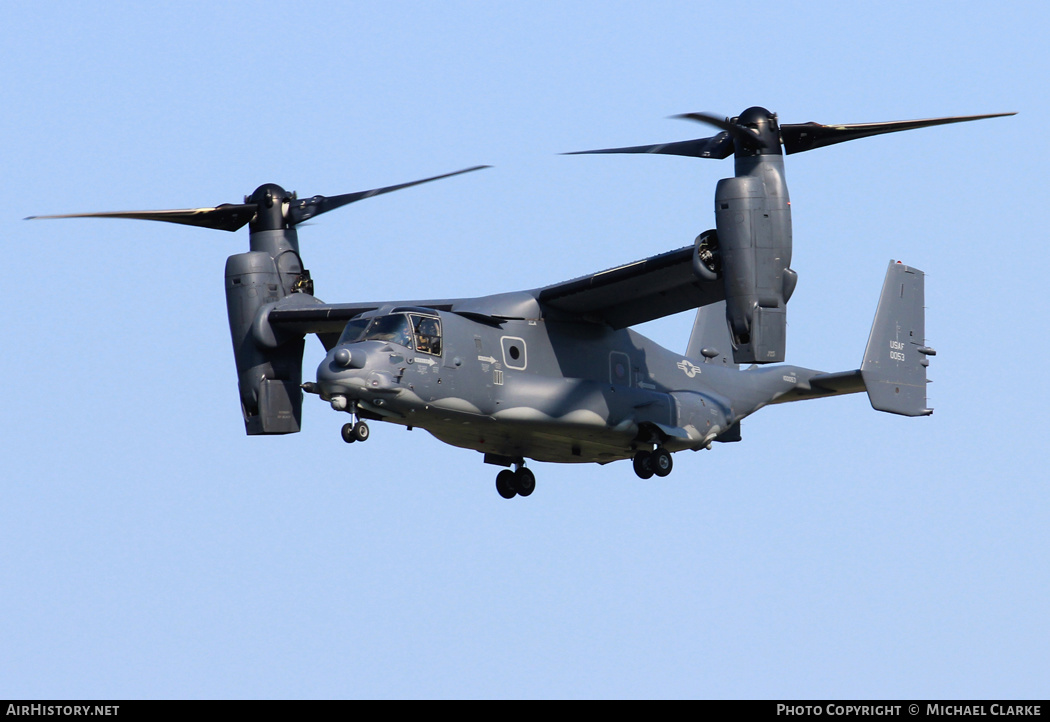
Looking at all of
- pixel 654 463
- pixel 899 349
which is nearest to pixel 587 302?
pixel 654 463

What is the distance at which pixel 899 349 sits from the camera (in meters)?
23.9

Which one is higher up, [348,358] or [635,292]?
[635,292]

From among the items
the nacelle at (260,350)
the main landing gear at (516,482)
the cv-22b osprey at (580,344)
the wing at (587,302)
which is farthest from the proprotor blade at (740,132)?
the nacelle at (260,350)

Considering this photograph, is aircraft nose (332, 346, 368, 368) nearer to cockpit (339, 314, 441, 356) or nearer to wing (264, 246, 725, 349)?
cockpit (339, 314, 441, 356)

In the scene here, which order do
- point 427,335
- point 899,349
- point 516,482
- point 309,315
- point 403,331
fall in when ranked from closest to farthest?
point 403,331
point 427,335
point 309,315
point 516,482
point 899,349

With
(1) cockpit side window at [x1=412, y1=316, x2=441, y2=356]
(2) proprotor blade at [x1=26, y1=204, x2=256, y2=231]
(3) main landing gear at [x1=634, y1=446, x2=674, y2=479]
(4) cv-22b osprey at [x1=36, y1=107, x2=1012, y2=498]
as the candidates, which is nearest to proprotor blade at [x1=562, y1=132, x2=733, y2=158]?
(4) cv-22b osprey at [x1=36, y1=107, x2=1012, y2=498]

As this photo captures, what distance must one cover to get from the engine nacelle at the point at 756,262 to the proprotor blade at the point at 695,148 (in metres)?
0.96

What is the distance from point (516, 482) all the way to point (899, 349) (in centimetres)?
648

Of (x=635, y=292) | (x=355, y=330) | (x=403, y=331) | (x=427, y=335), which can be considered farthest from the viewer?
(x=635, y=292)

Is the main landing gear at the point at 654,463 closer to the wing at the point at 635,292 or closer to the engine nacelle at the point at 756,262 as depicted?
the wing at the point at 635,292

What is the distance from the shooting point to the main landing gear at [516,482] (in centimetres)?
2361

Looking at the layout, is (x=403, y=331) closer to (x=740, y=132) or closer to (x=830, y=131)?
(x=740, y=132)

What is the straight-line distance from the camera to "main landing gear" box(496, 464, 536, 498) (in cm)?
2361

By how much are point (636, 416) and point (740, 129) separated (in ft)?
16.5
